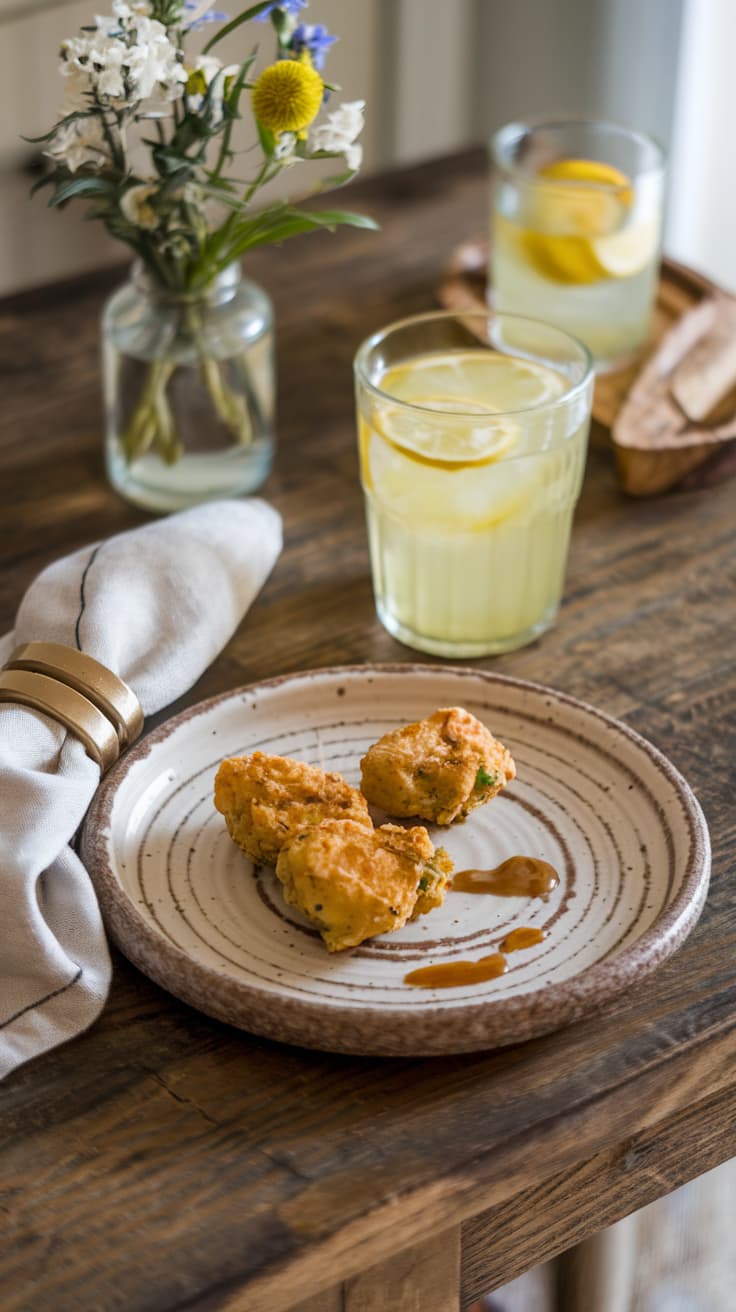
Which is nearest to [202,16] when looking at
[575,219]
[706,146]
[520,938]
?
[575,219]

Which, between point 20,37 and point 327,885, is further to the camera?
point 20,37

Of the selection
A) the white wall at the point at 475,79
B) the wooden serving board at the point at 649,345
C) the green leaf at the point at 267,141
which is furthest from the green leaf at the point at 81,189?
the white wall at the point at 475,79

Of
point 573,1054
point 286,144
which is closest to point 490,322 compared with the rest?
point 286,144

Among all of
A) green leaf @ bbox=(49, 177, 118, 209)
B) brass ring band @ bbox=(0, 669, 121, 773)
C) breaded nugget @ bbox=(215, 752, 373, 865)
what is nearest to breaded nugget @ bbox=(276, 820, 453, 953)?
breaded nugget @ bbox=(215, 752, 373, 865)

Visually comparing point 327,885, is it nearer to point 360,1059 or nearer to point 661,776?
point 360,1059

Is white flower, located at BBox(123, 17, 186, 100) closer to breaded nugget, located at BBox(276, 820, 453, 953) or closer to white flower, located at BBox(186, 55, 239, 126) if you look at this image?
white flower, located at BBox(186, 55, 239, 126)

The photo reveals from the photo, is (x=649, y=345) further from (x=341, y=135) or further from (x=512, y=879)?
(x=512, y=879)
